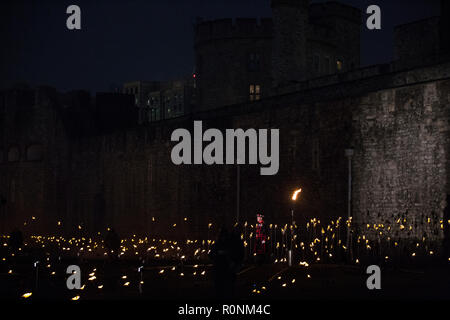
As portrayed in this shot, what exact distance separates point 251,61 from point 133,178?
42.2 feet

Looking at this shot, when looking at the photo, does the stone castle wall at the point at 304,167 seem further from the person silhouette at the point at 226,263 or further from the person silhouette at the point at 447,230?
the person silhouette at the point at 226,263

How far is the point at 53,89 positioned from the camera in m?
41.3

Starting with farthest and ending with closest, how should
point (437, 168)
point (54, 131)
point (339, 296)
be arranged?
1. point (54, 131)
2. point (437, 168)
3. point (339, 296)

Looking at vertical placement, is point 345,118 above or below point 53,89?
below

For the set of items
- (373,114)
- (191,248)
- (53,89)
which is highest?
(53,89)

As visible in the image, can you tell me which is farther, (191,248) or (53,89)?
(53,89)

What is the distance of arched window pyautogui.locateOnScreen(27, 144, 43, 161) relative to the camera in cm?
4147

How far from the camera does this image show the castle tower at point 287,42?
1297 inches

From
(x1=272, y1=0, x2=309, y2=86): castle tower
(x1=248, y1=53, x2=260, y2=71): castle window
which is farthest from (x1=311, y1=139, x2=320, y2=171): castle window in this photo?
(x1=248, y1=53, x2=260, y2=71): castle window

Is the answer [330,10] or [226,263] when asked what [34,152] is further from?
[226,263]

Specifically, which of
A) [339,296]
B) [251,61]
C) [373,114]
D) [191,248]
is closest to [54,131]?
[251,61]

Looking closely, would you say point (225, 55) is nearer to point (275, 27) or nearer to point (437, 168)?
point (275, 27)

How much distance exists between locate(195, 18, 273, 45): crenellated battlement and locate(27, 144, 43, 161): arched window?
1171 centimetres

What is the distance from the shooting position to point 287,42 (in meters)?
33.1
